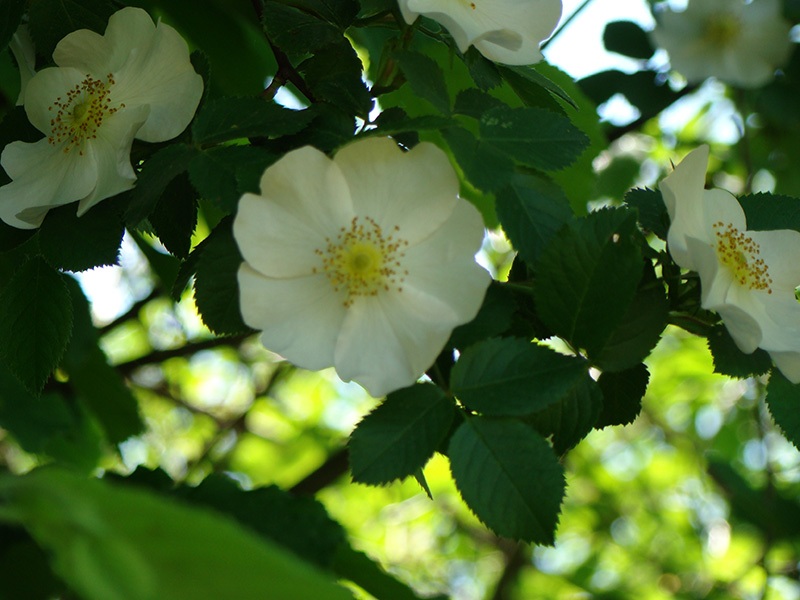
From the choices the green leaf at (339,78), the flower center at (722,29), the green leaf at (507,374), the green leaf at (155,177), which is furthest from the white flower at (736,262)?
the flower center at (722,29)

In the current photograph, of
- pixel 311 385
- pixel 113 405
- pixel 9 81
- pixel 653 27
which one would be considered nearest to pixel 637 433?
pixel 311 385

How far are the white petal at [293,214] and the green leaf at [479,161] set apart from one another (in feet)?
0.24

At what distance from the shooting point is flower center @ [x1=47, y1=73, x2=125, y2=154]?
22.2 inches

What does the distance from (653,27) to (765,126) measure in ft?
1.57

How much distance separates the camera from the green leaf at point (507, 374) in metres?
0.46

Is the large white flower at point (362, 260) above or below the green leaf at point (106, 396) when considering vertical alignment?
above

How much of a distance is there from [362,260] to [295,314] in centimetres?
5

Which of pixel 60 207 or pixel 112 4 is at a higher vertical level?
pixel 112 4

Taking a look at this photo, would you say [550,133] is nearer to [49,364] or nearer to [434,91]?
[434,91]

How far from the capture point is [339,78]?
514 millimetres

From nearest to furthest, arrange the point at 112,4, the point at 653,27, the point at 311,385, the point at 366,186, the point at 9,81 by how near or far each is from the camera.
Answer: the point at 366,186 → the point at 112,4 → the point at 9,81 → the point at 653,27 → the point at 311,385

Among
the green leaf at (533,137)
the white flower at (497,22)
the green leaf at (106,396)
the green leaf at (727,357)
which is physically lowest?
the green leaf at (106,396)

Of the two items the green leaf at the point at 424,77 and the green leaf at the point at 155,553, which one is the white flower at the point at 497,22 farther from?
the green leaf at the point at 155,553

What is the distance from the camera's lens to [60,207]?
0.55m
